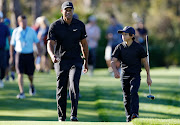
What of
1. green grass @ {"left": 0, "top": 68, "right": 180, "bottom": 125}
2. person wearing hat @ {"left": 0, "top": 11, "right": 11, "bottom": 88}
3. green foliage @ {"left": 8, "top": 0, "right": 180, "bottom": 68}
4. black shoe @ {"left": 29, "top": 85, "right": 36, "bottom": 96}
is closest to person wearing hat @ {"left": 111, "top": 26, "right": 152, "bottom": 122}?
green grass @ {"left": 0, "top": 68, "right": 180, "bottom": 125}

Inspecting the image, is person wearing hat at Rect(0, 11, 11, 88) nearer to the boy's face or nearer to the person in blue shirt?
the person in blue shirt

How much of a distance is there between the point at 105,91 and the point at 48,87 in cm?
220

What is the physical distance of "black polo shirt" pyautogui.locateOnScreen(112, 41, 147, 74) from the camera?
338 inches

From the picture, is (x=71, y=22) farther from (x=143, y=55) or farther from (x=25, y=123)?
(x=25, y=123)

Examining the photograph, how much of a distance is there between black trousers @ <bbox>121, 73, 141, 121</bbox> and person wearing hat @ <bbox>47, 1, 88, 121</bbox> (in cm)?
93

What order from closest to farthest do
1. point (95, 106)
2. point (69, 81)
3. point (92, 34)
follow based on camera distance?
1. point (69, 81)
2. point (95, 106)
3. point (92, 34)

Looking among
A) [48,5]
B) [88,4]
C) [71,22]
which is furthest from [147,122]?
[48,5]

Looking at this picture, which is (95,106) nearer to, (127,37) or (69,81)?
(69,81)

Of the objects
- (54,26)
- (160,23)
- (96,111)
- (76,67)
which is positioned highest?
(160,23)

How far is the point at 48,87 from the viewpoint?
15.1m

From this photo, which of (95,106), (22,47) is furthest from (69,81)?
(22,47)

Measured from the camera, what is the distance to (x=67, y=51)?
329 inches

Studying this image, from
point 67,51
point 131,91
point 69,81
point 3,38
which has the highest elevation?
point 3,38

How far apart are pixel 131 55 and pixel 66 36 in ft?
4.02
